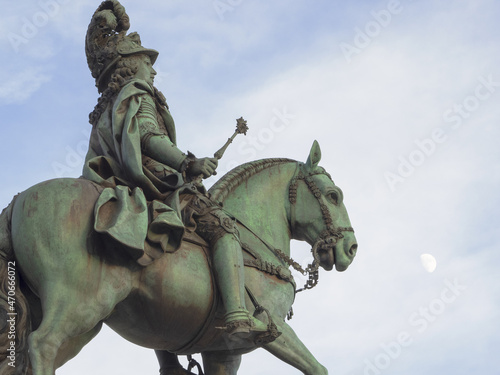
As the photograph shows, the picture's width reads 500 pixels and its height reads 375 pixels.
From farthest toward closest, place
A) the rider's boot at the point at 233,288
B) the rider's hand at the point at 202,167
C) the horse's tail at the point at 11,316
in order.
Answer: the rider's hand at the point at 202,167 < the rider's boot at the point at 233,288 < the horse's tail at the point at 11,316

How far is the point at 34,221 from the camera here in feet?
28.6

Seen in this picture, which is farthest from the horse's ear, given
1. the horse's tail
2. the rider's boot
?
the horse's tail

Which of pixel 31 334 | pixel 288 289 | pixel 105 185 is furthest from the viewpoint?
pixel 288 289

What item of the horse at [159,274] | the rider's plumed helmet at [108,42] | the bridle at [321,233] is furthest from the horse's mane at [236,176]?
Answer: the rider's plumed helmet at [108,42]

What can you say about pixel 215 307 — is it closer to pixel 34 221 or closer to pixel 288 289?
pixel 288 289

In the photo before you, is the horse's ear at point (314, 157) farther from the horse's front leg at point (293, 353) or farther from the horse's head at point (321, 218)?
the horse's front leg at point (293, 353)

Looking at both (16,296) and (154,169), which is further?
(154,169)

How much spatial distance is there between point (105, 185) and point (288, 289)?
232 centimetres

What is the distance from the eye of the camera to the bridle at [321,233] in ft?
34.6

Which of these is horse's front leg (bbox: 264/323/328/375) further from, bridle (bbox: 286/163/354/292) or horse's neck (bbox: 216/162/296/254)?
horse's neck (bbox: 216/162/296/254)

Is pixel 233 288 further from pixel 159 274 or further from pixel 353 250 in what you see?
pixel 353 250

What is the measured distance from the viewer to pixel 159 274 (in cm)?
914

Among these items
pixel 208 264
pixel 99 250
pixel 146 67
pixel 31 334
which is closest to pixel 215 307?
pixel 208 264

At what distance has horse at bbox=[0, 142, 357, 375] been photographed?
8609mm
